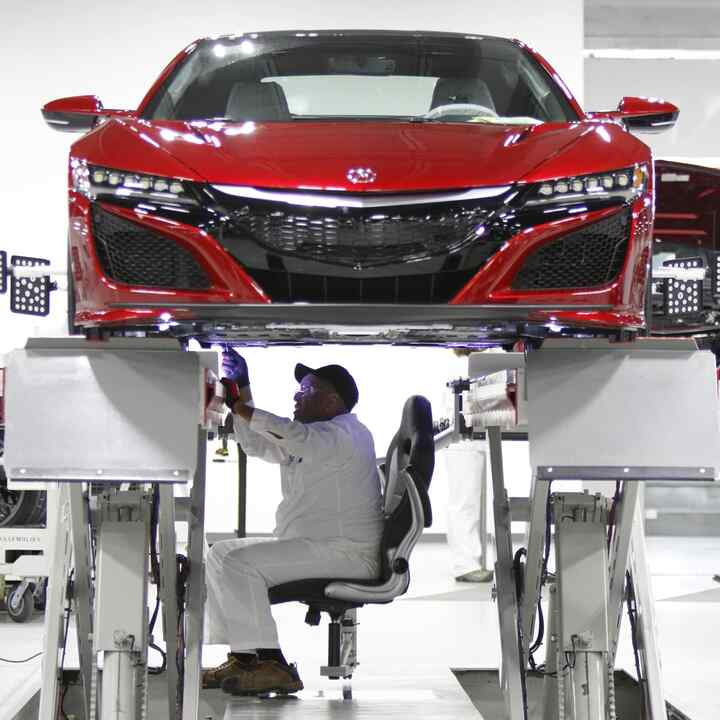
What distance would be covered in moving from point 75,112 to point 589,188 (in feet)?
4.95

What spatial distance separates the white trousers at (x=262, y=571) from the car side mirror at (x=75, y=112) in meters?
1.52

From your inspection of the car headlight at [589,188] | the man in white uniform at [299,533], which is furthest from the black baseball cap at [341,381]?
the car headlight at [589,188]

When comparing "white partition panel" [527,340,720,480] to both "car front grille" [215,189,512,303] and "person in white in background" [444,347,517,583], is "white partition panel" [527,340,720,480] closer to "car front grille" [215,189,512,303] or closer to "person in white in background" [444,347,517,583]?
"car front grille" [215,189,512,303]

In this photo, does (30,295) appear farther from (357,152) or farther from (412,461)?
(357,152)

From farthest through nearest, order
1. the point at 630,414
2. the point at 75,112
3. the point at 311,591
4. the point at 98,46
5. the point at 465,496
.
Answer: the point at 98,46 < the point at 465,496 < the point at 311,591 < the point at 75,112 < the point at 630,414

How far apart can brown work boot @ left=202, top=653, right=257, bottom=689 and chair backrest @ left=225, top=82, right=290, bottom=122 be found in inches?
72.8

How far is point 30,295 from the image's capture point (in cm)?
470

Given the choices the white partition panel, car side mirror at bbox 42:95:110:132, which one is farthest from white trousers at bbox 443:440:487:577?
the white partition panel

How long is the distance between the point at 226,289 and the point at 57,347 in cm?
46

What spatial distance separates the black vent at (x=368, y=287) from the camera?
2.81 metres

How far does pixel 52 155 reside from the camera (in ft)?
33.0

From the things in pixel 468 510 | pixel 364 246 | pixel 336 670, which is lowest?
pixel 336 670

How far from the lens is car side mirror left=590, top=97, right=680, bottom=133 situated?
3.49 metres

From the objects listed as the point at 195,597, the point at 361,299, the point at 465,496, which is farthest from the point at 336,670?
the point at 465,496
